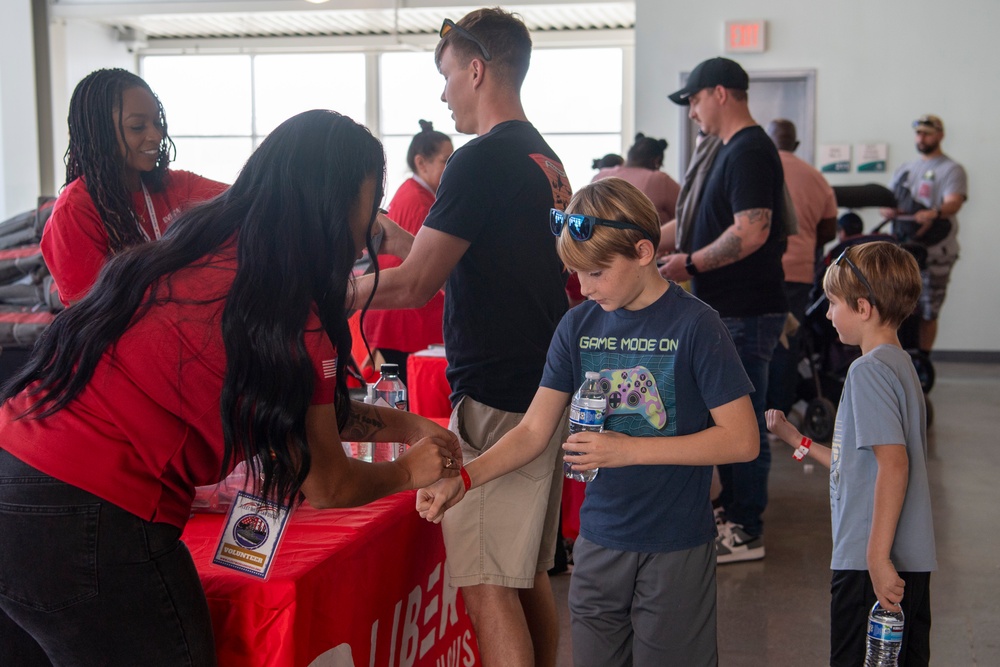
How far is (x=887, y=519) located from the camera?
171 cm

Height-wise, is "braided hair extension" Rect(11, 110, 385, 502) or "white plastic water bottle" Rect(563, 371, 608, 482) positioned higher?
"braided hair extension" Rect(11, 110, 385, 502)

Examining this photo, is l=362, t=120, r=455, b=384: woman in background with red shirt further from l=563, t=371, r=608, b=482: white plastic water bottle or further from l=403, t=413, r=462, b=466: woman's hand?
l=563, t=371, r=608, b=482: white plastic water bottle

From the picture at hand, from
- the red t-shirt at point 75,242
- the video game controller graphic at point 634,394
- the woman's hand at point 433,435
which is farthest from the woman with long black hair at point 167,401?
the red t-shirt at point 75,242

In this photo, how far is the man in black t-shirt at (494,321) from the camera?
6.21 feet

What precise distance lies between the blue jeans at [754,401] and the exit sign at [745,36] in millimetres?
5901

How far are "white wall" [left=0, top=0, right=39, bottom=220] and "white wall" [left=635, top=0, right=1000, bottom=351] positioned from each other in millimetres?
6304

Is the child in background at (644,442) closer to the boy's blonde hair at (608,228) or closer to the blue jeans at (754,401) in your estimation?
the boy's blonde hair at (608,228)

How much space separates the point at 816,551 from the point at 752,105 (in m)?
5.92

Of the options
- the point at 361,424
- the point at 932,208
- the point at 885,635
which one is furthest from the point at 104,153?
the point at 932,208

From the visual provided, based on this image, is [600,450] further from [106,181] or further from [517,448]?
[106,181]

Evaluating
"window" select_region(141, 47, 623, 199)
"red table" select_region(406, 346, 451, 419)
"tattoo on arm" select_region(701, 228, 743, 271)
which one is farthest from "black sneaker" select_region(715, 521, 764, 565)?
"window" select_region(141, 47, 623, 199)

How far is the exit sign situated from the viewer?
839 cm

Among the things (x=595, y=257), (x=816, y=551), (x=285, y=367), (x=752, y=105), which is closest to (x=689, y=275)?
(x=816, y=551)

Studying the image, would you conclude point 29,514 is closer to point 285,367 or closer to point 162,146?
point 285,367
